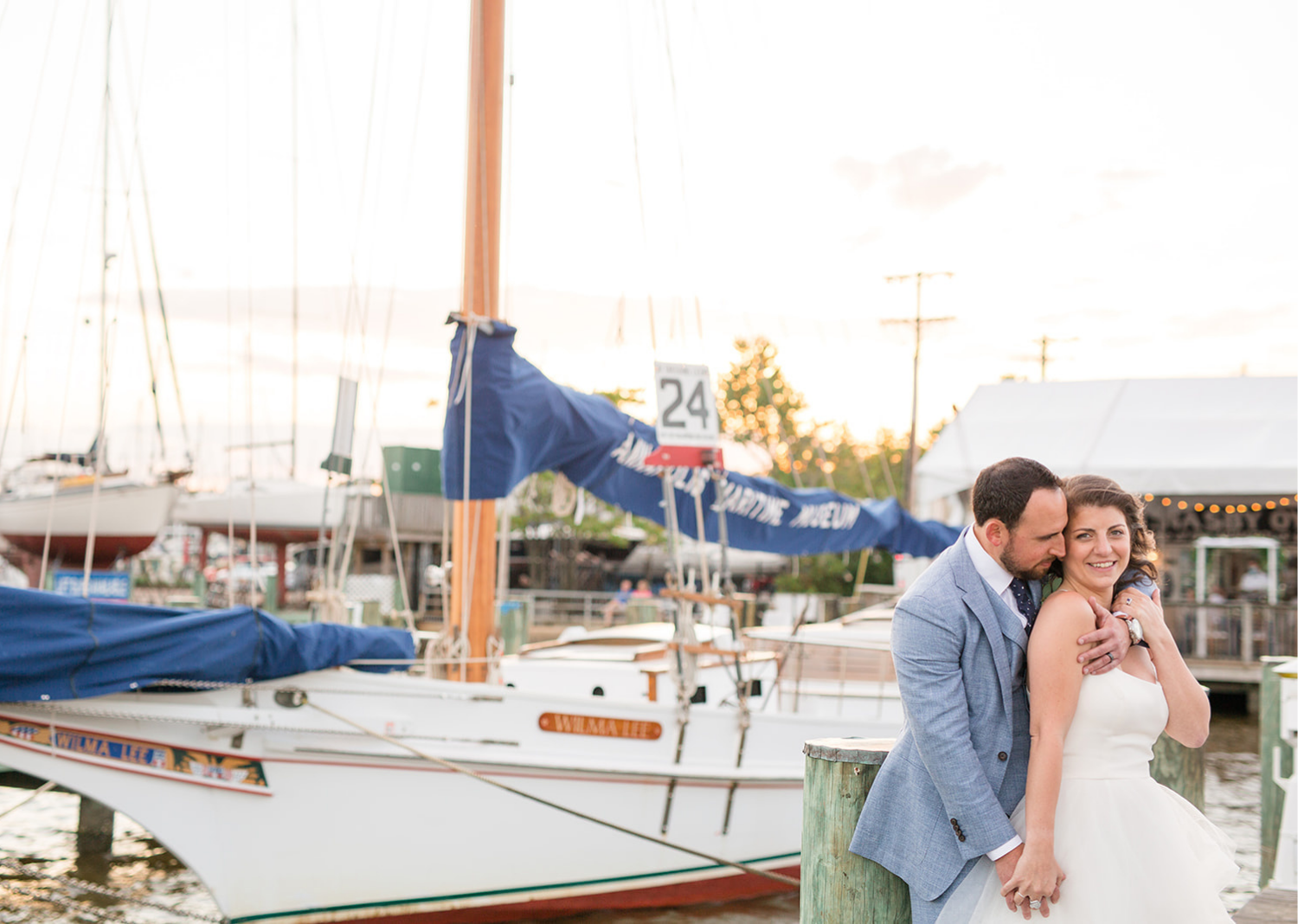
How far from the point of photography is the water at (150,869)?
916 cm

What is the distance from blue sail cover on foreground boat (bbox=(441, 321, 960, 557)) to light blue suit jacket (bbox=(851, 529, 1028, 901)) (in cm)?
532

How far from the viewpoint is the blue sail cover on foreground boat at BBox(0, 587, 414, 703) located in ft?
20.1

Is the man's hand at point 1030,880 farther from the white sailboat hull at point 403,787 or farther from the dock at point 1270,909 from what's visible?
the white sailboat hull at point 403,787

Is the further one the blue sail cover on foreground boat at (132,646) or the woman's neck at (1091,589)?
the blue sail cover on foreground boat at (132,646)

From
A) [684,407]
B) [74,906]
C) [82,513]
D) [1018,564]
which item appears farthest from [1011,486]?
[82,513]

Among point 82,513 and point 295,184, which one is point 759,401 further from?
point 295,184

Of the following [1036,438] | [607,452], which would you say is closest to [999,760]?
[607,452]

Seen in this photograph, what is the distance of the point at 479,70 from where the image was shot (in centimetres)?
861

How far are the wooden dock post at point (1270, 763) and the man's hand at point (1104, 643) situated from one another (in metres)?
5.37

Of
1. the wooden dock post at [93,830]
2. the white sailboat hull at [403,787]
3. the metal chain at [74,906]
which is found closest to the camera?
the white sailboat hull at [403,787]

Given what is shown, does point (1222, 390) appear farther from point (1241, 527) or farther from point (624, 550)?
point (624, 550)

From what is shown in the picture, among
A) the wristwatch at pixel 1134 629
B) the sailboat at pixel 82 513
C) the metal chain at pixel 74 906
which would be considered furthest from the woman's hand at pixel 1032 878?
the sailboat at pixel 82 513

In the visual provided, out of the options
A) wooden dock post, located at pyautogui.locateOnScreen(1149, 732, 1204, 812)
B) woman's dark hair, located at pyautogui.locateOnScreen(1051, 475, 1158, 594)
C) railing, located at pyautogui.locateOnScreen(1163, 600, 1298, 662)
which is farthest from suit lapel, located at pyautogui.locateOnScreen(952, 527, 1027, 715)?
railing, located at pyautogui.locateOnScreen(1163, 600, 1298, 662)

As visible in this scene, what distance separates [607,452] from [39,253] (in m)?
5.50
